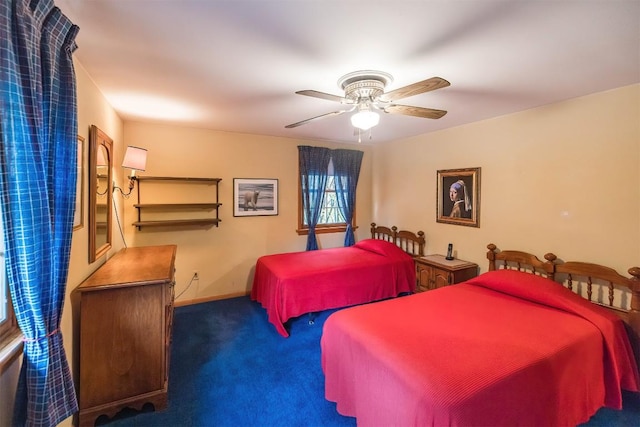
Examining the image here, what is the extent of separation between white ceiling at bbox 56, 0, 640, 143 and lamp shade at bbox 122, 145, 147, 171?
1.64 feet

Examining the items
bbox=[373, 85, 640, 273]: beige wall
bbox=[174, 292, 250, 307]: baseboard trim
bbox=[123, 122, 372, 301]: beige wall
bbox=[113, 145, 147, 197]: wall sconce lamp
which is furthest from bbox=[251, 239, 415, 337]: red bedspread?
bbox=[113, 145, 147, 197]: wall sconce lamp

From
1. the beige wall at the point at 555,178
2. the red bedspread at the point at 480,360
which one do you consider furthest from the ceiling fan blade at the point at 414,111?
the red bedspread at the point at 480,360

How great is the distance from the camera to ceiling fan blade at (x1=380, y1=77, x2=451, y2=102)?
1606 mm

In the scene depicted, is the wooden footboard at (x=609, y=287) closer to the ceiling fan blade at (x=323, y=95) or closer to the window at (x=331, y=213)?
the ceiling fan blade at (x=323, y=95)

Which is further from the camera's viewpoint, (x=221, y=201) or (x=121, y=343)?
(x=221, y=201)

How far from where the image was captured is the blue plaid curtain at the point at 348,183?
478 cm

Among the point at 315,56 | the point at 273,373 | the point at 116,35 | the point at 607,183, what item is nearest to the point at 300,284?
the point at 273,373

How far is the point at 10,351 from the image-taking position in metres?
1.11

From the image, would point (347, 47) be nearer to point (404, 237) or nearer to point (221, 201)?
point (221, 201)

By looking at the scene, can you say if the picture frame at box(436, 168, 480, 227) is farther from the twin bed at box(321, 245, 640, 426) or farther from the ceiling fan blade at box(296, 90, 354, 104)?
the ceiling fan blade at box(296, 90, 354, 104)

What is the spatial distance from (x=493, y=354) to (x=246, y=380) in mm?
1852

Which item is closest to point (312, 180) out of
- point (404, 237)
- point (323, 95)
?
point (404, 237)

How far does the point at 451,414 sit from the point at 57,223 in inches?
80.2

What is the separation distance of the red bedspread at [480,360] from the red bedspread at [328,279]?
1.05 metres
